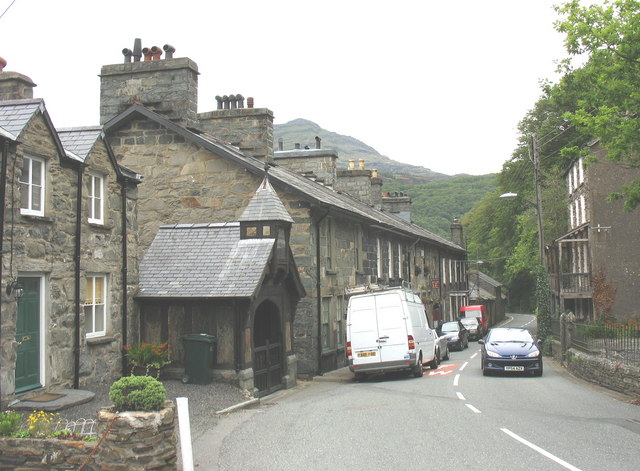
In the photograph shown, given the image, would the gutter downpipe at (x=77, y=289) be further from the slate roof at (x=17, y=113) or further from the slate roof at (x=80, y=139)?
the slate roof at (x=17, y=113)

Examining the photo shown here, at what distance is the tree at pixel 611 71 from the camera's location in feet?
51.7

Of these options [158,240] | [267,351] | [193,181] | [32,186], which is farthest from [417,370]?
[32,186]

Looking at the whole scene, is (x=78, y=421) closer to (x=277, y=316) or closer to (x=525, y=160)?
(x=277, y=316)

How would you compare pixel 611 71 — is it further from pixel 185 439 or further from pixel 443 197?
pixel 443 197

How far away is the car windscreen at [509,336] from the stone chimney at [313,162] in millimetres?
12255

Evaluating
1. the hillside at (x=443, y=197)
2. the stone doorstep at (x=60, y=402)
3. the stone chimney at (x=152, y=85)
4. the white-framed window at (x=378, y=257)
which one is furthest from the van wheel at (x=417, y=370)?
the hillside at (x=443, y=197)

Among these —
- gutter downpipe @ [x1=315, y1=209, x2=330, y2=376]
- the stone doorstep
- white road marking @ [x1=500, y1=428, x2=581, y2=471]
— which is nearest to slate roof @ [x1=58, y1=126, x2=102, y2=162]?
the stone doorstep

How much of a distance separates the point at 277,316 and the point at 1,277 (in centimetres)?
822

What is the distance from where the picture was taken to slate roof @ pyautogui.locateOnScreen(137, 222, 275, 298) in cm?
1617

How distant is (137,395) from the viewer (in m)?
8.64

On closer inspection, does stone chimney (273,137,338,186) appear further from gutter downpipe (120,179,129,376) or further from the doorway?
gutter downpipe (120,179,129,376)

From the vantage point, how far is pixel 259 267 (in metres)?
16.6

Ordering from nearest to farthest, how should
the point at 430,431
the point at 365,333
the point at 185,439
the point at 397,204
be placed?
the point at 185,439 < the point at 430,431 < the point at 365,333 < the point at 397,204

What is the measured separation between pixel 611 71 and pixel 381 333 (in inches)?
356
